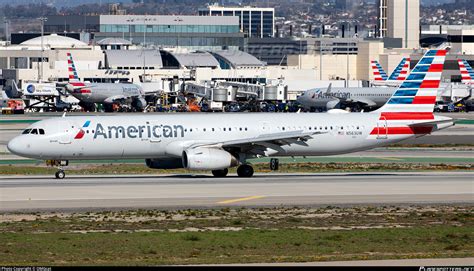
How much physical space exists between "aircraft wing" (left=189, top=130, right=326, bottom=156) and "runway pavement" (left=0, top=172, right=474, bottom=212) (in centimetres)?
159

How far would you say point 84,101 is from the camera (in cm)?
16838

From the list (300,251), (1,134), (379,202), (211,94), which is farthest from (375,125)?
(211,94)

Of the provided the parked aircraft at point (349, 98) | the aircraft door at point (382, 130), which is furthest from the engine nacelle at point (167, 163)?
the parked aircraft at point (349, 98)

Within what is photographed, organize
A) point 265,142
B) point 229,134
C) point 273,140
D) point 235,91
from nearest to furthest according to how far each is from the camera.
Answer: point 273,140 < point 265,142 < point 229,134 < point 235,91

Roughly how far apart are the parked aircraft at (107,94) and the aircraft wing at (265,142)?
104 meters

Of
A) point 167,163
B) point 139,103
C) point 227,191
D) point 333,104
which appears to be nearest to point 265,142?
point 167,163

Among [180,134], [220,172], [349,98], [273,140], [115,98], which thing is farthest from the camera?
[115,98]

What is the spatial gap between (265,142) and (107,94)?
108 meters

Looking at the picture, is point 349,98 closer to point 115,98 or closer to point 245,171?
point 115,98

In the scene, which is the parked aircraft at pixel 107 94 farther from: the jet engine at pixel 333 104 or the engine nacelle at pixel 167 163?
the engine nacelle at pixel 167 163

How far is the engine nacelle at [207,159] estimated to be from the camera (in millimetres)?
58844

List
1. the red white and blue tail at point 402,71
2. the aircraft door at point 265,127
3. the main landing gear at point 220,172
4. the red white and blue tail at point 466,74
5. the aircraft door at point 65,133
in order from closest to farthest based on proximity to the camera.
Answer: the aircraft door at point 65,133 < the main landing gear at point 220,172 < the aircraft door at point 265,127 < the red white and blue tail at point 402,71 < the red white and blue tail at point 466,74

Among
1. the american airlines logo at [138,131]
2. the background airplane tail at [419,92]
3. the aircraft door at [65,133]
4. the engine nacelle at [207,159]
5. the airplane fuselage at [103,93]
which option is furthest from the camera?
the airplane fuselage at [103,93]

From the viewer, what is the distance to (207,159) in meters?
59.1
